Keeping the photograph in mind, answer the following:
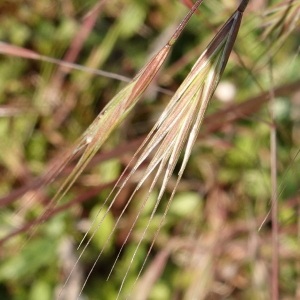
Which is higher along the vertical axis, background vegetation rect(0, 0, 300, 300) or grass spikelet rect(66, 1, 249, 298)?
grass spikelet rect(66, 1, 249, 298)

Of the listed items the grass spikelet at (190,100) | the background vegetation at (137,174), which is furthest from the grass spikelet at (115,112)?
the background vegetation at (137,174)

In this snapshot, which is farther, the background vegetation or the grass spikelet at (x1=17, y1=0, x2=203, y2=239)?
the background vegetation

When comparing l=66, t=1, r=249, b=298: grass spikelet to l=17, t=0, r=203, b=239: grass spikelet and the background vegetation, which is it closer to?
l=17, t=0, r=203, b=239: grass spikelet

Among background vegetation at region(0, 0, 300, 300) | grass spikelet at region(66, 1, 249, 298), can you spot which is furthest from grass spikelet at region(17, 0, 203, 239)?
background vegetation at region(0, 0, 300, 300)

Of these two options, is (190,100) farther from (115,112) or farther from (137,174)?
(137,174)

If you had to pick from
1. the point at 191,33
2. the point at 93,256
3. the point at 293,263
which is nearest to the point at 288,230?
the point at 293,263

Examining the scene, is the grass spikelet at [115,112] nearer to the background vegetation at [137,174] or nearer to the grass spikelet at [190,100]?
the grass spikelet at [190,100]

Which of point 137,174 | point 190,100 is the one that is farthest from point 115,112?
point 137,174

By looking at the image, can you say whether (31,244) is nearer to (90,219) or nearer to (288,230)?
(90,219)

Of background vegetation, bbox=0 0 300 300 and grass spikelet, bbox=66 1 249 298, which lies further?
background vegetation, bbox=0 0 300 300
